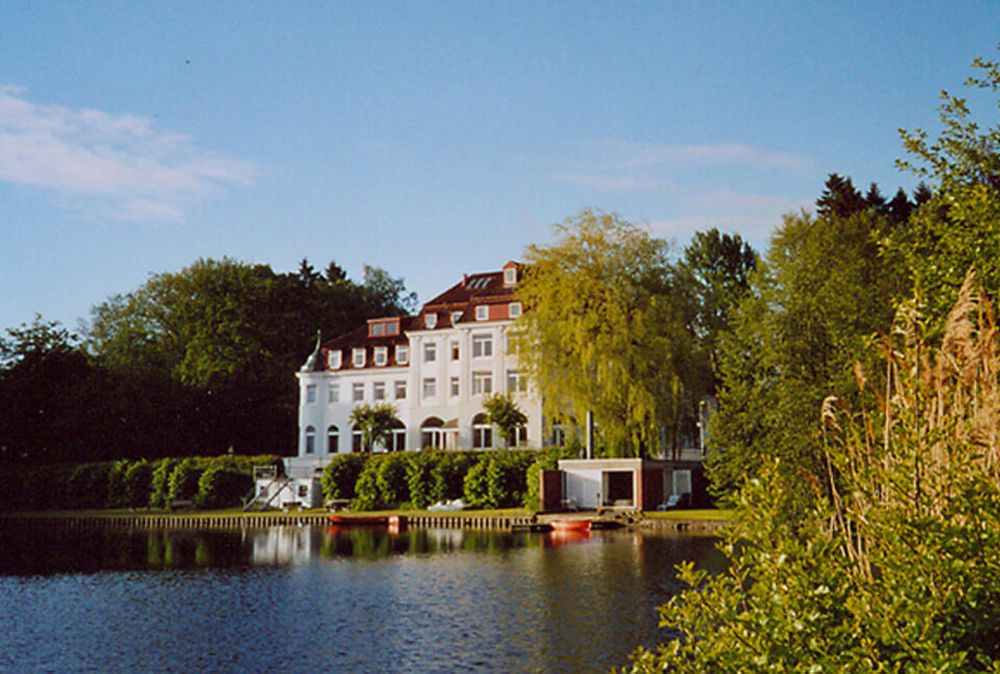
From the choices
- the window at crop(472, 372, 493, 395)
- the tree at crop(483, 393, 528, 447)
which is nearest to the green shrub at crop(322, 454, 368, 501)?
the tree at crop(483, 393, 528, 447)

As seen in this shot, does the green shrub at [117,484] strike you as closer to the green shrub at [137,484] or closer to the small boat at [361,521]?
the green shrub at [137,484]

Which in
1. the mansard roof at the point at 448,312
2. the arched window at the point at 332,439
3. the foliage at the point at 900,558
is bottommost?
the foliage at the point at 900,558

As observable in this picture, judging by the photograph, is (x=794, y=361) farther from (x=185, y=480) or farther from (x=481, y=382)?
(x=185, y=480)

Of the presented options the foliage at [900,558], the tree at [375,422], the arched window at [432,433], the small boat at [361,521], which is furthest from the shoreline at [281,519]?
the foliage at [900,558]

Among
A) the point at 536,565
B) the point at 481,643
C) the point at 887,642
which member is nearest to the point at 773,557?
the point at 887,642

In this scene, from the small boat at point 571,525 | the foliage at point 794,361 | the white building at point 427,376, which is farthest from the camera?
the white building at point 427,376

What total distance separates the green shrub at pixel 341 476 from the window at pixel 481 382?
33.6ft

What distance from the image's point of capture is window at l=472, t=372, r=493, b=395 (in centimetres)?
7438

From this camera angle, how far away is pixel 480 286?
8188 cm

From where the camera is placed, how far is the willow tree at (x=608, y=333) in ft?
187

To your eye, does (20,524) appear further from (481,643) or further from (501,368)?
(481,643)

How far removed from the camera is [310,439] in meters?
82.4

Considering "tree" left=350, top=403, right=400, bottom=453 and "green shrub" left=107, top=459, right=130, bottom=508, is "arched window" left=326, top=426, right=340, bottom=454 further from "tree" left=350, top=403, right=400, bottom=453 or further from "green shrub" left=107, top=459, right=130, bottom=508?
"green shrub" left=107, top=459, right=130, bottom=508

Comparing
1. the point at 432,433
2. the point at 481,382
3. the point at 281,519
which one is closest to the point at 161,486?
the point at 281,519
